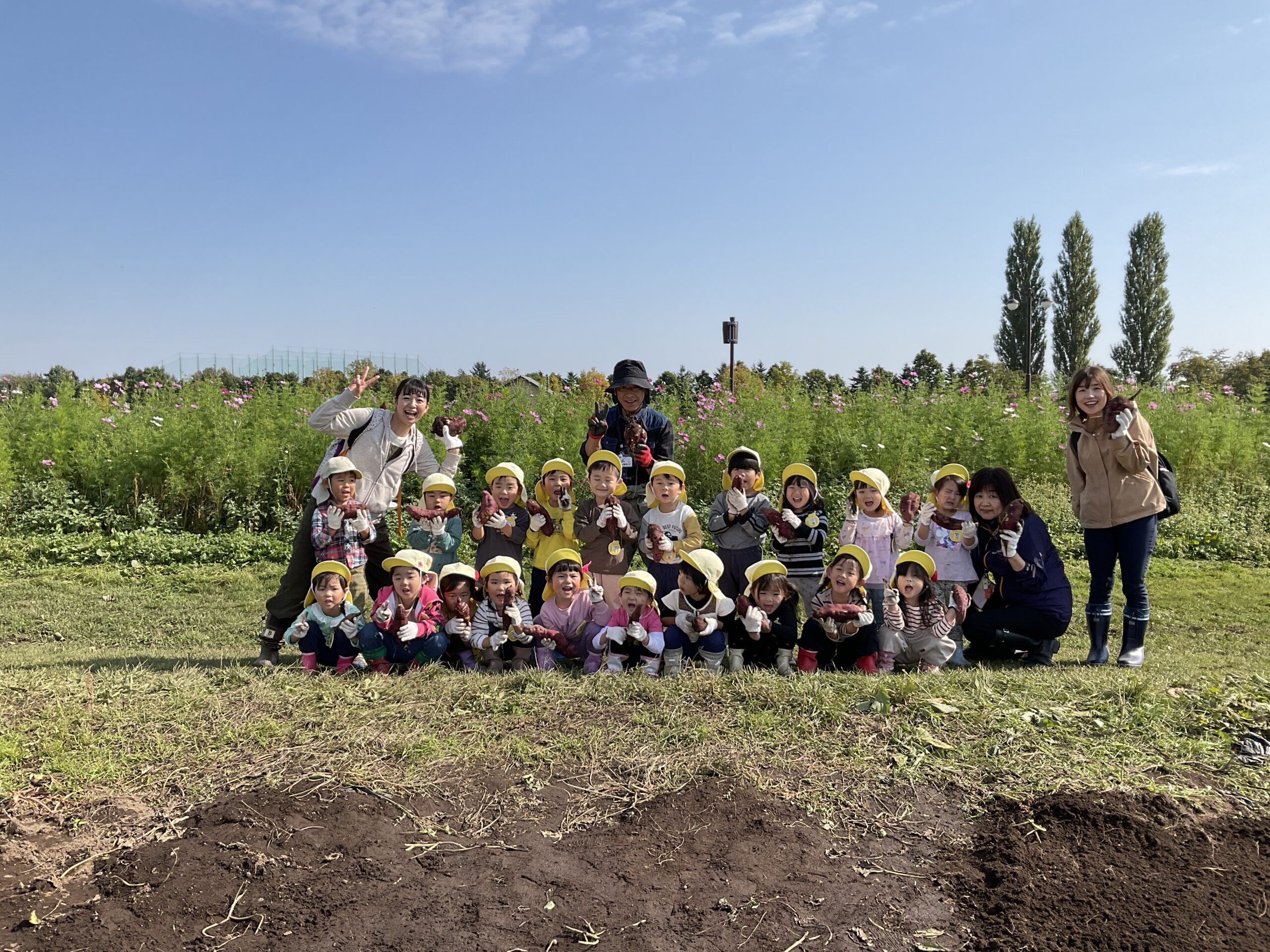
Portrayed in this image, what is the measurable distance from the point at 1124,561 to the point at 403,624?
14.2 ft

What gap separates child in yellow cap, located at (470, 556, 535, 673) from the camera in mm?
5016

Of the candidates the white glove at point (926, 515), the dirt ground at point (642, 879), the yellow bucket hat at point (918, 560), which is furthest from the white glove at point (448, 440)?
the white glove at point (926, 515)

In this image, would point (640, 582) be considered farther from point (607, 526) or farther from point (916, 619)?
point (916, 619)

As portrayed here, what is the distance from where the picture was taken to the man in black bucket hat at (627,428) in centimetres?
586

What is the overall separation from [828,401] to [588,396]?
3241 millimetres

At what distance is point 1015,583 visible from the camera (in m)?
5.59

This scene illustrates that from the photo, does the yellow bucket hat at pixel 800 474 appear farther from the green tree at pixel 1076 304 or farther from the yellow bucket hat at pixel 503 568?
the green tree at pixel 1076 304

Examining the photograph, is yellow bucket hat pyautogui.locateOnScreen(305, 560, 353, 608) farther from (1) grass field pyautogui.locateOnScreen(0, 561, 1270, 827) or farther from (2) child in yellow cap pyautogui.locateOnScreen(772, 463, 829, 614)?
(2) child in yellow cap pyautogui.locateOnScreen(772, 463, 829, 614)

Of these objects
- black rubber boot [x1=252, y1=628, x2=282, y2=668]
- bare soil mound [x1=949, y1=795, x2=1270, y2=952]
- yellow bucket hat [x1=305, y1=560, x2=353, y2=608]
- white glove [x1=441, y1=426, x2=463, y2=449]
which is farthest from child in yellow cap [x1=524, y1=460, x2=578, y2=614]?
bare soil mound [x1=949, y1=795, x2=1270, y2=952]

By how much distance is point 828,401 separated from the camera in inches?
477

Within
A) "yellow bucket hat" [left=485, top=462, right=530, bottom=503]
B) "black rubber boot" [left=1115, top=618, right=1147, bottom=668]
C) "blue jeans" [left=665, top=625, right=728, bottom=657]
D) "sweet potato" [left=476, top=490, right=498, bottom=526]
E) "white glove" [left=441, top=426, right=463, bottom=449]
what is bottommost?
"black rubber boot" [left=1115, top=618, right=1147, bottom=668]

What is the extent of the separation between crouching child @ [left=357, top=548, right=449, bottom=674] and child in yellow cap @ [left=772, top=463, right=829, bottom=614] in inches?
82.6

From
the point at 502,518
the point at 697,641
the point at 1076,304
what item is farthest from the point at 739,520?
the point at 1076,304

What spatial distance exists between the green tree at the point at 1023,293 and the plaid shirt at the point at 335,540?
3484cm
